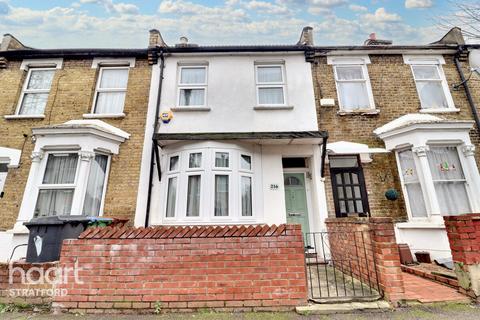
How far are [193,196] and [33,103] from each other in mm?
6628

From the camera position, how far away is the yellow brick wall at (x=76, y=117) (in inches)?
258

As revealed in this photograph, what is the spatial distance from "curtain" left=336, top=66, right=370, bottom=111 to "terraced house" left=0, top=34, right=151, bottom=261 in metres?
6.75

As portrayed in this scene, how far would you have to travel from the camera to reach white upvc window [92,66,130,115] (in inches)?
305

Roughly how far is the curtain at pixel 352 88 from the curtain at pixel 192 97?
4.80m

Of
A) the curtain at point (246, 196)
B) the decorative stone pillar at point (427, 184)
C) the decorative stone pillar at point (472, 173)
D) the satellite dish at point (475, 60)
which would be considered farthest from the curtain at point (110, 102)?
the satellite dish at point (475, 60)

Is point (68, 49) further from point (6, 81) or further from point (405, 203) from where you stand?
point (405, 203)

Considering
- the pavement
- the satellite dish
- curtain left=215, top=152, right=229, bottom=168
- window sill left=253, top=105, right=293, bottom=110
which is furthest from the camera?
the satellite dish

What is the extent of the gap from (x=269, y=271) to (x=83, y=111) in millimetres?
7720

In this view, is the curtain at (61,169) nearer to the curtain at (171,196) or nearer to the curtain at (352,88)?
the curtain at (171,196)

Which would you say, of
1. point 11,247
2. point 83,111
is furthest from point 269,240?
point 83,111

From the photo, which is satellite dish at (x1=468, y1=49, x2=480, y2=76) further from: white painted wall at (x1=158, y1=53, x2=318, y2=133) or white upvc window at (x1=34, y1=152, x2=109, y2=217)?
white upvc window at (x1=34, y1=152, x2=109, y2=217)

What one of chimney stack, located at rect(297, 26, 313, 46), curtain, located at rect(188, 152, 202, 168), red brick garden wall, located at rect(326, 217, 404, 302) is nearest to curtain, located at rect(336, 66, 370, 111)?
chimney stack, located at rect(297, 26, 313, 46)

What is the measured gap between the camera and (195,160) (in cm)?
671

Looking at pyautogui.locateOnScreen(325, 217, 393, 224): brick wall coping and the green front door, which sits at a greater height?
the green front door
